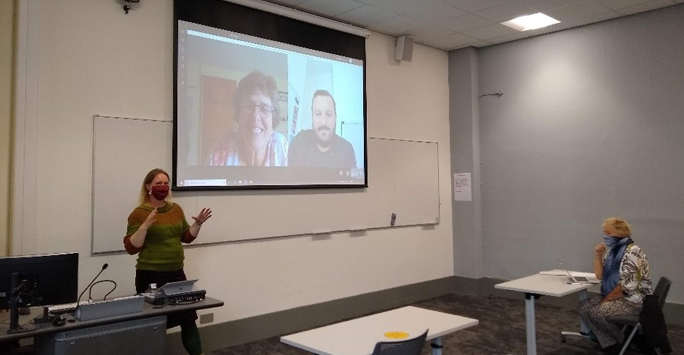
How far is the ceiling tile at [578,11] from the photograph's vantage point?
5.01m

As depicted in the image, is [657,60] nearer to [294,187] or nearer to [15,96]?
[294,187]

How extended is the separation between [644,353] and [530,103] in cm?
315

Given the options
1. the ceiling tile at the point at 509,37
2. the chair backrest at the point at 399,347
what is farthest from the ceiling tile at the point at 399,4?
the chair backrest at the point at 399,347

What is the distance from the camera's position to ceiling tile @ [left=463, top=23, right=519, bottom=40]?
5668mm

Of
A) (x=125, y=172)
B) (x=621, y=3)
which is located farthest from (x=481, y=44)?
(x=125, y=172)

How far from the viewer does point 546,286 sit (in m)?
3.86

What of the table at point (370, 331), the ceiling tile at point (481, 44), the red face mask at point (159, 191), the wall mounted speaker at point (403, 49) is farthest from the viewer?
the ceiling tile at point (481, 44)

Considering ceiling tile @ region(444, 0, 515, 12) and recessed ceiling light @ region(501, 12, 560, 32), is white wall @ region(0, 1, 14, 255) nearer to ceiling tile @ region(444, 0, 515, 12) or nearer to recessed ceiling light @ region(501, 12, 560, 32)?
ceiling tile @ region(444, 0, 515, 12)

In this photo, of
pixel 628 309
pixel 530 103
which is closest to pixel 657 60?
pixel 530 103

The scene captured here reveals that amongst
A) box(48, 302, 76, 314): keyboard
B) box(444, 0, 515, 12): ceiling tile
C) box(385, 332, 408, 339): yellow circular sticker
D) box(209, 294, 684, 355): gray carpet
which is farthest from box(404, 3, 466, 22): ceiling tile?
box(48, 302, 76, 314): keyboard

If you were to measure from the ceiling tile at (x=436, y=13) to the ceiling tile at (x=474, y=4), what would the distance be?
77 mm

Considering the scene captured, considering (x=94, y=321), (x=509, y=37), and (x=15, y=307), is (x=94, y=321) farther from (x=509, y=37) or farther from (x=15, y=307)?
(x=509, y=37)

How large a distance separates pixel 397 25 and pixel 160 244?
3.62 metres

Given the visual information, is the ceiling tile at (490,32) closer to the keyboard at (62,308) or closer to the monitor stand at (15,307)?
the keyboard at (62,308)
